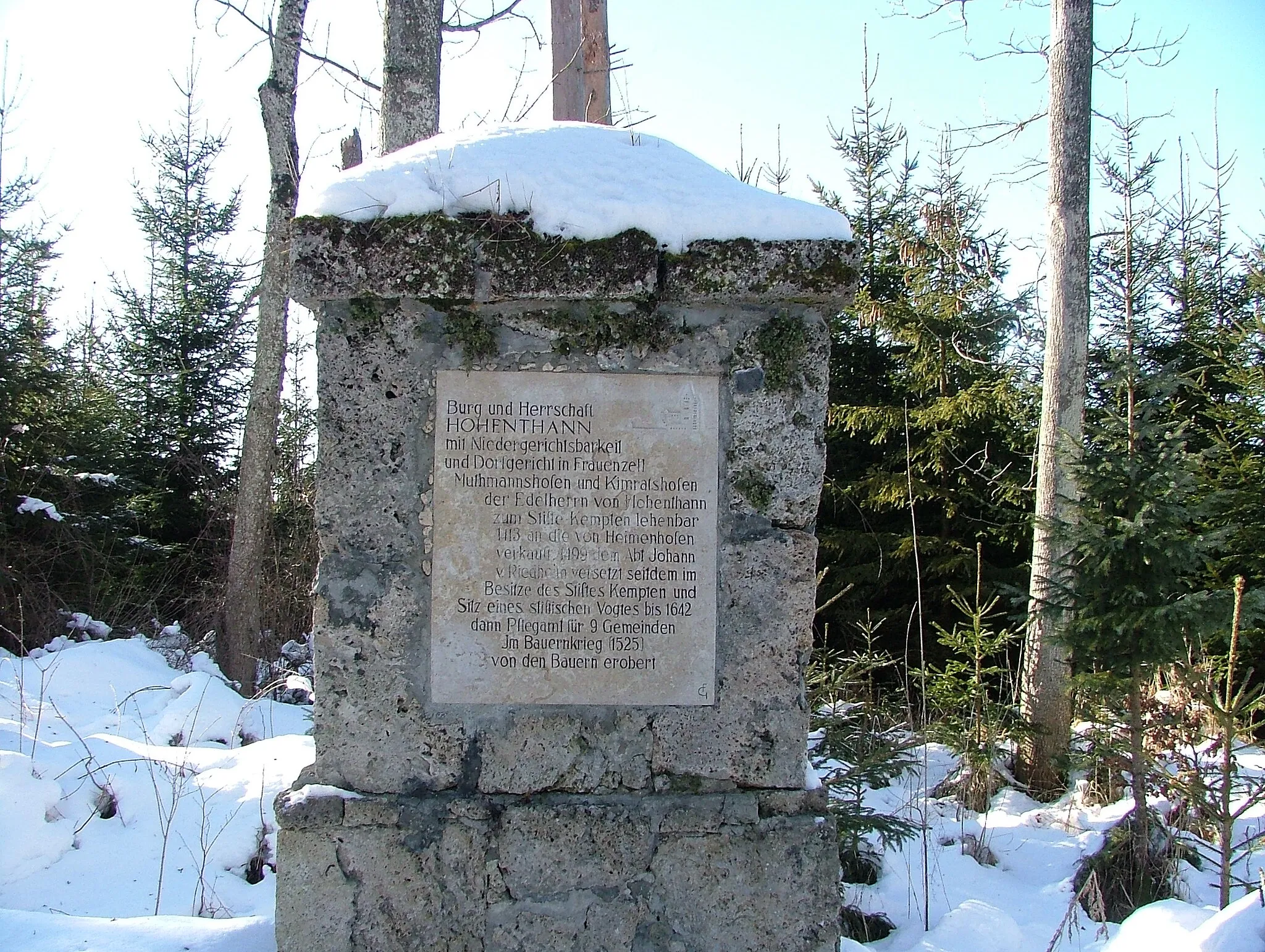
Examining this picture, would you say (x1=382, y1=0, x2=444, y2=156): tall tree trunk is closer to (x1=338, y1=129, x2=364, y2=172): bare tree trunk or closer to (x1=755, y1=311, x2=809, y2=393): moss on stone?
(x1=338, y1=129, x2=364, y2=172): bare tree trunk

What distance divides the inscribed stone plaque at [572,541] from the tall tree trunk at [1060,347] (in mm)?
4290

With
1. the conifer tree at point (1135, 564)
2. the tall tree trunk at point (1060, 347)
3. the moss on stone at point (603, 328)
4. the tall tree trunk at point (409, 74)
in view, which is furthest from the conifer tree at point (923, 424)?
the moss on stone at point (603, 328)

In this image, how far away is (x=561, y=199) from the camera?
7.62 feet

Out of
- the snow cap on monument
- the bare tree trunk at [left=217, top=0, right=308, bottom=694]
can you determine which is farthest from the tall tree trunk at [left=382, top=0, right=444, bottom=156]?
the snow cap on monument

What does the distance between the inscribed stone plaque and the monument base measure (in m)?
0.31

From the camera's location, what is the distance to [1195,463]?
15.5ft

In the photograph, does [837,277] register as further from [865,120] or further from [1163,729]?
[865,120]

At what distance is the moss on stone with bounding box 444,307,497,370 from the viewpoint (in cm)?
239

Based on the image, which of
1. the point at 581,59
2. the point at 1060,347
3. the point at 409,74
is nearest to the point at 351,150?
the point at 409,74

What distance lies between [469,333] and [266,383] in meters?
5.77

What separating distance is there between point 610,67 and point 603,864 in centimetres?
560

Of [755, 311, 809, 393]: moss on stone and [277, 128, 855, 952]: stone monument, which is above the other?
[755, 311, 809, 393]: moss on stone

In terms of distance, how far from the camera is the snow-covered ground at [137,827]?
102 inches

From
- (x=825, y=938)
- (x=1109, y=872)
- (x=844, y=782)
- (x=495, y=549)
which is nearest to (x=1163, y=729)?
(x=1109, y=872)
